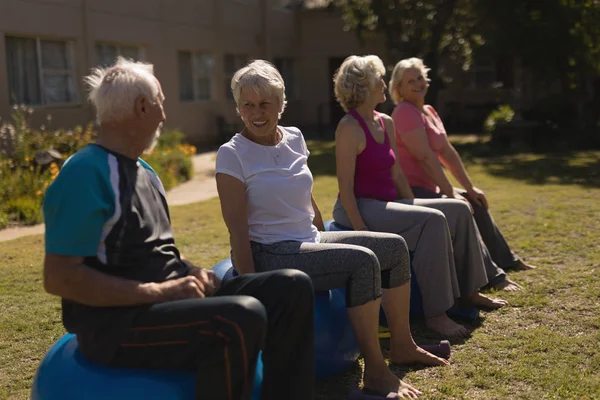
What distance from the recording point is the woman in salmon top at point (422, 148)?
5258 millimetres

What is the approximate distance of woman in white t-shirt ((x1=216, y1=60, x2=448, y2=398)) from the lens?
3.37 metres

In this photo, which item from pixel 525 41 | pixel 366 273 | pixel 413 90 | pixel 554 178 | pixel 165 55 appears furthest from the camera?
pixel 165 55

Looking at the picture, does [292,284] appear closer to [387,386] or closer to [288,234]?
[288,234]

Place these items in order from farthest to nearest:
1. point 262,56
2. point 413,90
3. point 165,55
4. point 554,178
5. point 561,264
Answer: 1. point 262,56
2. point 165,55
3. point 554,178
4. point 561,264
5. point 413,90

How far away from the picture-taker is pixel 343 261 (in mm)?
3348

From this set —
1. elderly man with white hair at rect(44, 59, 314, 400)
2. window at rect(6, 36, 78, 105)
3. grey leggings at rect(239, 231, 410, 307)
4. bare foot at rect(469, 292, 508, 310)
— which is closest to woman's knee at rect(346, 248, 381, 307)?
grey leggings at rect(239, 231, 410, 307)

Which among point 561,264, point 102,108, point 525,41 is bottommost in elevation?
point 561,264

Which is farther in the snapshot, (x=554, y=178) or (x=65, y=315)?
(x=554, y=178)

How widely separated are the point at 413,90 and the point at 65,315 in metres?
3.35

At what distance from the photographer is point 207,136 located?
18.1 metres

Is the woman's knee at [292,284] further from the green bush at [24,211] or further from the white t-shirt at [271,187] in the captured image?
the green bush at [24,211]

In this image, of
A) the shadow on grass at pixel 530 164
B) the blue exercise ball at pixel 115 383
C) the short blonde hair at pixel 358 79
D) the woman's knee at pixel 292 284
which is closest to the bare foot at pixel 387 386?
the woman's knee at pixel 292 284

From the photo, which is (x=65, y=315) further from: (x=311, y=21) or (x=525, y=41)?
(x=311, y=21)

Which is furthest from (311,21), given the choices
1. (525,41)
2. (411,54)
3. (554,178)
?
(554,178)
